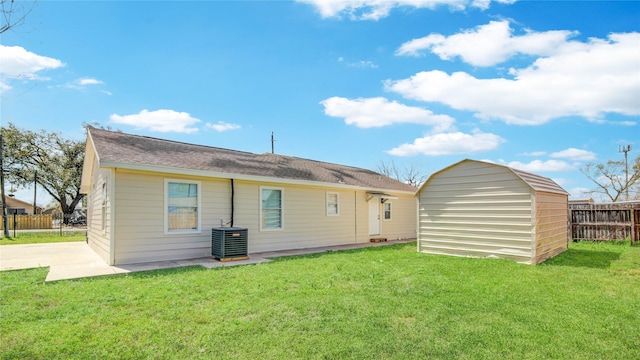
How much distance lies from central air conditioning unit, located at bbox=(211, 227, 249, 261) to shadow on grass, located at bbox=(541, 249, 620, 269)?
292 inches

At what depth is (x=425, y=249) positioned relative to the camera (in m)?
9.87

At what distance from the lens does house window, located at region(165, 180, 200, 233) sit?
27.6ft

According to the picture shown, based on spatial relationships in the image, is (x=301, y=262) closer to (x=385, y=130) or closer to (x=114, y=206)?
(x=114, y=206)

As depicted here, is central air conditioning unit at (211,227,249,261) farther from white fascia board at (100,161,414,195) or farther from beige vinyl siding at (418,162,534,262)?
beige vinyl siding at (418,162,534,262)

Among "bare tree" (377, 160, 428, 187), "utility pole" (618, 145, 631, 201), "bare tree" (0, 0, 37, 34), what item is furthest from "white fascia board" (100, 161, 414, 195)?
"utility pole" (618, 145, 631, 201)

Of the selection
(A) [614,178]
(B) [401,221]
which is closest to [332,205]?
(B) [401,221]

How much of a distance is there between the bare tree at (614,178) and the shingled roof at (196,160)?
28067mm

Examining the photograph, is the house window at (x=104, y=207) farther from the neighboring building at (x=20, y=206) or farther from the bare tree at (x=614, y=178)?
the neighboring building at (x=20, y=206)

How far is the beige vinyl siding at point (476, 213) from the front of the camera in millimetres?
8133

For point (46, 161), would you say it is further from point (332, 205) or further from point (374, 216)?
point (374, 216)

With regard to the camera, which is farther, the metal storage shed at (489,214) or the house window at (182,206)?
the house window at (182,206)

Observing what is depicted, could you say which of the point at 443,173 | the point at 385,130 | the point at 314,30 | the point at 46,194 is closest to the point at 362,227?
the point at 443,173

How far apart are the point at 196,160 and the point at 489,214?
811 cm

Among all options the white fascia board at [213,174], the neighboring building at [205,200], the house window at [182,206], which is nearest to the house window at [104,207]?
the neighboring building at [205,200]
